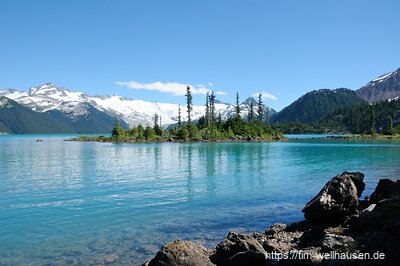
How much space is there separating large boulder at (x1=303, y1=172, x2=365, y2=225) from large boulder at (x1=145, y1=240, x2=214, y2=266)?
1189 centimetres

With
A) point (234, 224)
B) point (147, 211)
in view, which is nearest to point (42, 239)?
point (147, 211)

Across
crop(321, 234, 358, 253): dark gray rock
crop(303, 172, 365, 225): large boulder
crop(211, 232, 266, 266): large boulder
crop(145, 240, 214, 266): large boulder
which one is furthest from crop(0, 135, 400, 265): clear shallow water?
crop(321, 234, 358, 253): dark gray rock

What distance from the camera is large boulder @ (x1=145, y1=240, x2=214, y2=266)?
1708cm

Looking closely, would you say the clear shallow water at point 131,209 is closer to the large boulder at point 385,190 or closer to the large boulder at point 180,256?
the large boulder at point 180,256

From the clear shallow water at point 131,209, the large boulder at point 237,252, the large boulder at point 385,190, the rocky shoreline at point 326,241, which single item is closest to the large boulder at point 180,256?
the rocky shoreline at point 326,241

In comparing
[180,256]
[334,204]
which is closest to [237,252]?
[180,256]

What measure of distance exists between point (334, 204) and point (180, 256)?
14142 mm

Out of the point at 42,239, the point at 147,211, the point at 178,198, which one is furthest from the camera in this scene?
the point at 178,198

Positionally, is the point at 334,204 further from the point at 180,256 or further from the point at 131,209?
the point at 131,209

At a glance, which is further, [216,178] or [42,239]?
[216,178]

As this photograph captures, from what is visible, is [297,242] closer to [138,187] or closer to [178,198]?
[178,198]

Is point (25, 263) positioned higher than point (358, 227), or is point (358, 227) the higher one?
point (358, 227)

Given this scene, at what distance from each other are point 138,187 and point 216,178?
1329 centimetres

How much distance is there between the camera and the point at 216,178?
57.4 m
